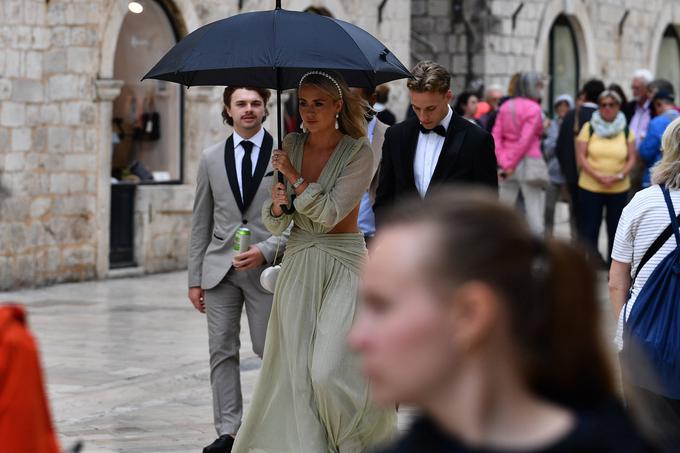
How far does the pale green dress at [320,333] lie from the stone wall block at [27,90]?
7384 mm

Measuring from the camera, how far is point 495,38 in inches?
826

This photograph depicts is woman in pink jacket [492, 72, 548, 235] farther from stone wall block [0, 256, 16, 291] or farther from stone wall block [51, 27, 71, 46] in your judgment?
stone wall block [0, 256, 16, 291]

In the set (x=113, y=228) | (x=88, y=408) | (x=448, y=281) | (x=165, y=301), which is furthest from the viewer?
(x=113, y=228)

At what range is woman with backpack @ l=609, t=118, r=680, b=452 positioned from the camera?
199 inches

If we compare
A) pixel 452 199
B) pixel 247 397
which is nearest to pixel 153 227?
pixel 247 397

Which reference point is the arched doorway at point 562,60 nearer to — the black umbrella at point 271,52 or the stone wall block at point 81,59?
the stone wall block at point 81,59

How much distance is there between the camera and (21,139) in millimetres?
12773

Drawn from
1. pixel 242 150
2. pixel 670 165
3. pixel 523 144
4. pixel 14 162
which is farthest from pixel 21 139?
pixel 670 165

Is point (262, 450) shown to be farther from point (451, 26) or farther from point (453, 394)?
point (451, 26)

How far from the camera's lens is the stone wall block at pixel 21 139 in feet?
41.6

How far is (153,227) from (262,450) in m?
8.65

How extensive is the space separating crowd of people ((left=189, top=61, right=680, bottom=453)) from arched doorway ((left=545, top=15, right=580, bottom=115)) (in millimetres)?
6507

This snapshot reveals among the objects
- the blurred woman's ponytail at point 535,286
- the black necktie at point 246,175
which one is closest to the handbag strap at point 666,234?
the black necktie at point 246,175

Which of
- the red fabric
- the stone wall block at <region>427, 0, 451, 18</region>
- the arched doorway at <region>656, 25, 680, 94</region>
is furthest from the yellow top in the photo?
the arched doorway at <region>656, 25, 680, 94</region>
